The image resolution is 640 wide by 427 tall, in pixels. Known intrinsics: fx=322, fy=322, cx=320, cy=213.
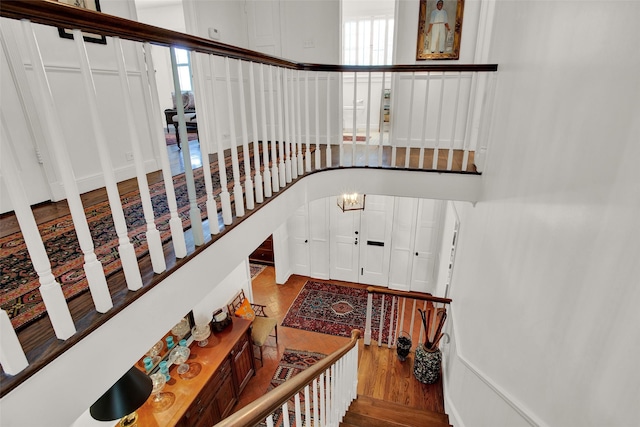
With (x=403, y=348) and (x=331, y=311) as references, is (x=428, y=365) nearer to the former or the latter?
(x=403, y=348)

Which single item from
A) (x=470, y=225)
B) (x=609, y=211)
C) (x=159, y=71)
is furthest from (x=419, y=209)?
(x=159, y=71)

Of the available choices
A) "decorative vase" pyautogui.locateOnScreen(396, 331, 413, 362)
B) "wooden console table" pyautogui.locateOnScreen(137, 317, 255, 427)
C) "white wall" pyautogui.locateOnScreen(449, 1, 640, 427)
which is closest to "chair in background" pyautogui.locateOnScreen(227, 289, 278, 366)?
"wooden console table" pyautogui.locateOnScreen(137, 317, 255, 427)

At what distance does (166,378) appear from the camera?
3373mm

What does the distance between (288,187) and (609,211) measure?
198 centimetres

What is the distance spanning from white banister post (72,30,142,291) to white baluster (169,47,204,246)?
0.31m

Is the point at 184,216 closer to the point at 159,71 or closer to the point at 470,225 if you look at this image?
the point at 470,225

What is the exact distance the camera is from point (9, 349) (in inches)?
32.4

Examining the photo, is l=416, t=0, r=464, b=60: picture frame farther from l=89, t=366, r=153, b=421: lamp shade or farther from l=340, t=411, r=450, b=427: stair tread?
l=89, t=366, r=153, b=421: lamp shade

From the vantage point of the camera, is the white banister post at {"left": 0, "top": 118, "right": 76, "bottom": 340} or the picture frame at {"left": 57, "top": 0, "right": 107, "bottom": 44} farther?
the picture frame at {"left": 57, "top": 0, "right": 107, "bottom": 44}

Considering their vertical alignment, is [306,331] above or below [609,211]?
below

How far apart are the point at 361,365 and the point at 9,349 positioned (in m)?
3.59

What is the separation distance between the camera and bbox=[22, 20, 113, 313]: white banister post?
83cm

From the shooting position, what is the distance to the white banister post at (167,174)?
1201 millimetres

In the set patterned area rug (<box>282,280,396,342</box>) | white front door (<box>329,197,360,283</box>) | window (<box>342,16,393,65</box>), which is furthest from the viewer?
window (<box>342,16,393,65</box>)
